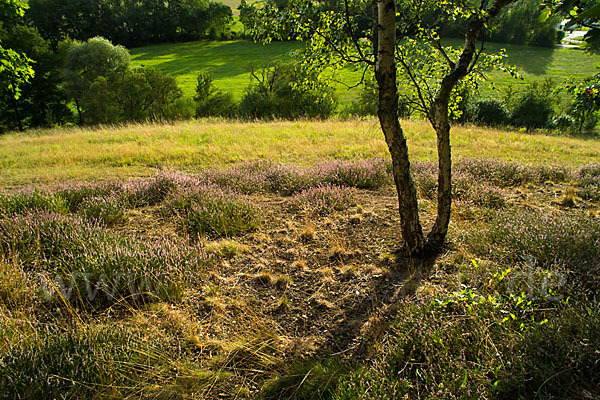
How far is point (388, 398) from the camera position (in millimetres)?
2512

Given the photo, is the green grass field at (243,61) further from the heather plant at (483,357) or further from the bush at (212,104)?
the heather plant at (483,357)

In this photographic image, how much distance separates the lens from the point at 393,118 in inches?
156

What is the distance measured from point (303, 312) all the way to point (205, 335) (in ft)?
3.81

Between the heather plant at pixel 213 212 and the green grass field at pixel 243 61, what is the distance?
41799 mm

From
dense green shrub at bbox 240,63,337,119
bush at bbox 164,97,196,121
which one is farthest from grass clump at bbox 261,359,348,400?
bush at bbox 164,97,196,121

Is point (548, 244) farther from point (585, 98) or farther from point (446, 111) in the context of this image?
point (585, 98)

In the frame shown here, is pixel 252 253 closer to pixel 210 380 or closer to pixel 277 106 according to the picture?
pixel 210 380

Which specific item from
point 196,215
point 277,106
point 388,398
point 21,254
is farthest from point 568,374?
point 277,106

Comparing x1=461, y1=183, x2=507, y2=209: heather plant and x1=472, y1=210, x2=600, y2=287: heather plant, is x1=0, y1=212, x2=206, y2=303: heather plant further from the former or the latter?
x1=461, y1=183, x2=507, y2=209: heather plant

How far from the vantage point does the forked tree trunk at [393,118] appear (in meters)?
3.65

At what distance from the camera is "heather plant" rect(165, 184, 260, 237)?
6047 mm

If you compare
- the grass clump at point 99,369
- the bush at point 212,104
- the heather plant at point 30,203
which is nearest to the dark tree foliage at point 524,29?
the bush at point 212,104

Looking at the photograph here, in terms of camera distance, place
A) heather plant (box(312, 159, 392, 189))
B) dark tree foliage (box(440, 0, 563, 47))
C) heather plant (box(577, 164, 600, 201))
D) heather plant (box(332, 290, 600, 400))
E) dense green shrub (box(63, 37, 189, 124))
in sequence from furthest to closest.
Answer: dark tree foliage (box(440, 0, 563, 47)) → dense green shrub (box(63, 37, 189, 124)) → heather plant (box(312, 159, 392, 189)) → heather plant (box(577, 164, 600, 201)) → heather plant (box(332, 290, 600, 400))

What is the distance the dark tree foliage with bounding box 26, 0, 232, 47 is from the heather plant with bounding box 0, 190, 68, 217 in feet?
280
